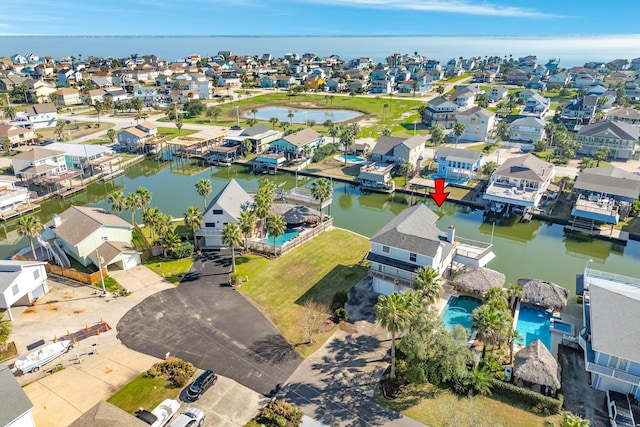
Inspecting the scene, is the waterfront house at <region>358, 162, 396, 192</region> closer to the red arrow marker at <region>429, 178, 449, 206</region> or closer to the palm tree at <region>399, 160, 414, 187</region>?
the palm tree at <region>399, 160, 414, 187</region>

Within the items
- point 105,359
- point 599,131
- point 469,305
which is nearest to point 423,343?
point 469,305

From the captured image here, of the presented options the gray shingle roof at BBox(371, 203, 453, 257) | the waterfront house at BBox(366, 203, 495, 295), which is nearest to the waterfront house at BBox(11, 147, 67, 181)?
the waterfront house at BBox(366, 203, 495, 295)

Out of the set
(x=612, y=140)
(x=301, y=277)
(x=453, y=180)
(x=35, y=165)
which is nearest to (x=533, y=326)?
(x=301, y=277)

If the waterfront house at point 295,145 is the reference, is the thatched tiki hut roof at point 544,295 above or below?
below

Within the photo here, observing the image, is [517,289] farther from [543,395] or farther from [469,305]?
[543,395]

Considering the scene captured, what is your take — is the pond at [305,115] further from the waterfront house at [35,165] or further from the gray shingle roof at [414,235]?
the gray shingle roof at [414,235]

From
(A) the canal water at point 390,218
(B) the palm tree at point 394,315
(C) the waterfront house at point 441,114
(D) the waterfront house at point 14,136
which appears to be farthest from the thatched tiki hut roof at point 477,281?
(D) the waterfront house at point 14,136

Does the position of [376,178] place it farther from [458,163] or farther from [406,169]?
[458,163]
